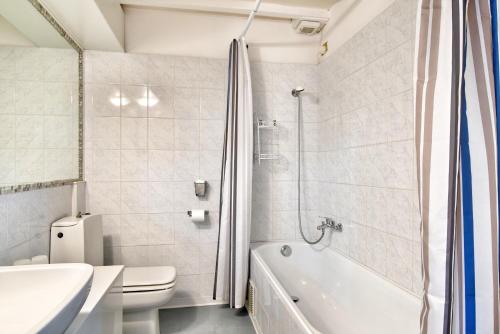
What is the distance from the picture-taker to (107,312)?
132 cm

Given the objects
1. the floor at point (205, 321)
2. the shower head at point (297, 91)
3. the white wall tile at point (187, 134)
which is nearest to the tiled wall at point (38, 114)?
the white wall tile at point (187, 134)

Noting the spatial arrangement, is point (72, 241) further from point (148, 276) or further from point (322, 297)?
point (322, 297)

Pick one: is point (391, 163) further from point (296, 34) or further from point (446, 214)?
point (296, 34)

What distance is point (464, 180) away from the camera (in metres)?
0.71

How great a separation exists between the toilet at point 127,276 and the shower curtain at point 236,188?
17.7 inches

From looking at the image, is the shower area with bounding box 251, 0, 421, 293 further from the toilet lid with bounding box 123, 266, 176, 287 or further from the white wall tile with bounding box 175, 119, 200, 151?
the toilet lid with bounding box 123, 266, 176, 287

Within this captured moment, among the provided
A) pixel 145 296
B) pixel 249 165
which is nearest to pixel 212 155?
pixel 249 165

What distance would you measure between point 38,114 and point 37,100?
0.27 feet

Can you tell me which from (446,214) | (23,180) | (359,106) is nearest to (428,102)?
(446,214)

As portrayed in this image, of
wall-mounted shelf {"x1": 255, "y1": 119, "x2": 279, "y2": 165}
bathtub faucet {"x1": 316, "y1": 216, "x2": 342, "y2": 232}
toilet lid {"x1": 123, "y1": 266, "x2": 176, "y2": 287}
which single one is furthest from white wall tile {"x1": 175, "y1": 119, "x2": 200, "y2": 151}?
bathtub faucet {"x1": 316, "y1": 216, "x2": 342, "y2": 232}

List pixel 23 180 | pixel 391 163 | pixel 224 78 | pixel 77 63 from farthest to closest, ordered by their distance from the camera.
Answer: pixel 224 78
pixel 77 63
pixel 391 163
pixel 23 180

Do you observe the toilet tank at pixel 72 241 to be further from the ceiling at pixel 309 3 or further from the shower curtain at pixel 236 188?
the ceiling at pixel 309 3

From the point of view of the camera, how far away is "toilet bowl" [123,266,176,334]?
1.90 metres

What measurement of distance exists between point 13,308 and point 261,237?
6.28 ft
